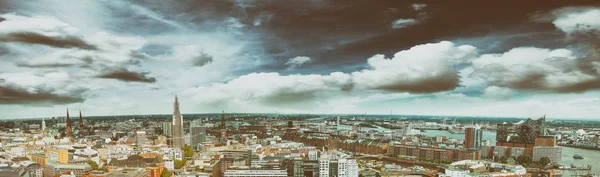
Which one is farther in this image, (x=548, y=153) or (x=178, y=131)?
(x=178, y=131)

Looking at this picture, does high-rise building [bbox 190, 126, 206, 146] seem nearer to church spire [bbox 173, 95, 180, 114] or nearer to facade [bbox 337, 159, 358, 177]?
church spire [bbox 173, 95, 180, 114]

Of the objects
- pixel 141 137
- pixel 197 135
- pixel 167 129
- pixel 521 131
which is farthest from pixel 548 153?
pixel 141 137

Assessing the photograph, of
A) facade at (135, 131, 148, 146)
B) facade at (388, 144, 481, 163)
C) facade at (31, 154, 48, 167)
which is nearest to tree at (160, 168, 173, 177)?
facade at (31, 154, 48, 167)

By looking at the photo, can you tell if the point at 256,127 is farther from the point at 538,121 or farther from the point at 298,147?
the point at 538,121

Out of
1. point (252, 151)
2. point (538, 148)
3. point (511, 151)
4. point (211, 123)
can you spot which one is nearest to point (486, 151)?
point (511, 151)

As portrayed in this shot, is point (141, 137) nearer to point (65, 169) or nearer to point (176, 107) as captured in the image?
point (176, 107)

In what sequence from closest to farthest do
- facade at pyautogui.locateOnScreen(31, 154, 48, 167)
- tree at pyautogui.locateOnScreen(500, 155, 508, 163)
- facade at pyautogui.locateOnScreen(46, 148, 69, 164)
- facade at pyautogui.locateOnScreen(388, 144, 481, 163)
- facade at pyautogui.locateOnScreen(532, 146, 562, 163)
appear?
1. facade at pyautogui.locateOnScreen(31, 154, 48, 167)
2. facade at pyautogui.locateOnScreen(46, 148, 69, 164)
3. facade at pyautogui.locateOnScreen(532, 146, 562, 163)
4. tree at pyautogui.locateOnScreen(500, 155, 508, 163)
5. facade at pyautogui.locateOnScreen(388, 144, 481, 163)

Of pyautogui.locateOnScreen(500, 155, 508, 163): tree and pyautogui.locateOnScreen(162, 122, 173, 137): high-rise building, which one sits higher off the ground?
pyautogui.locateOnScreen(162, 122, 173, 137): high-rise building

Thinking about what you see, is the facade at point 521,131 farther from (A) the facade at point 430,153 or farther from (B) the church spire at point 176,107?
(B) the church spire at point 176,107
